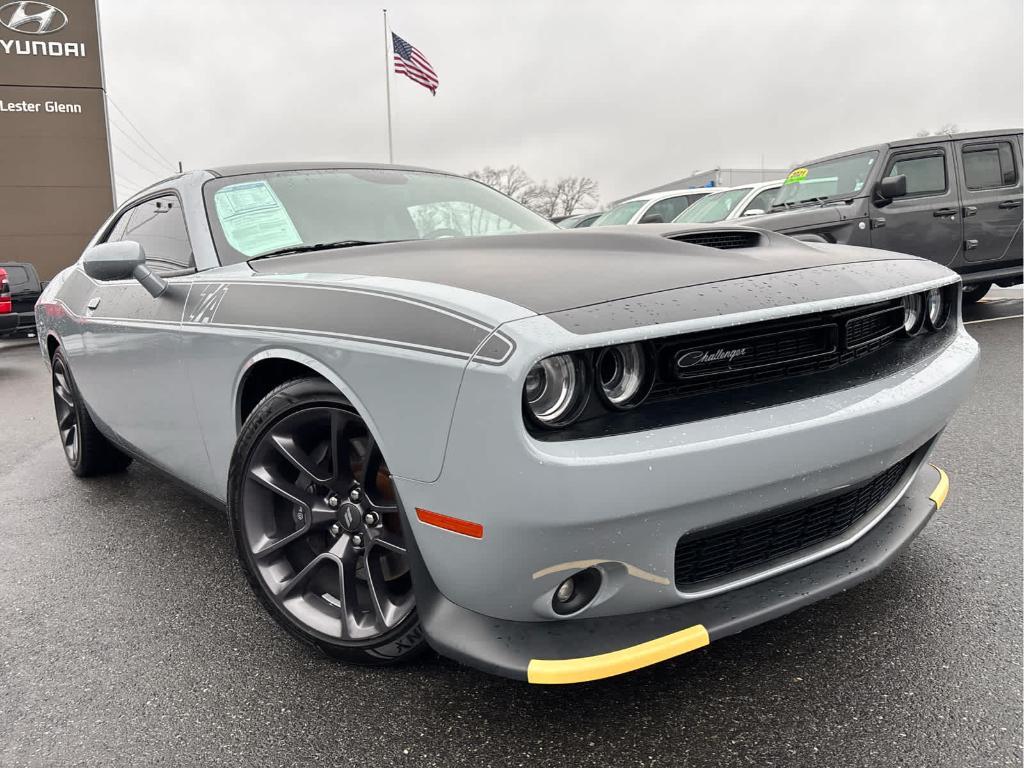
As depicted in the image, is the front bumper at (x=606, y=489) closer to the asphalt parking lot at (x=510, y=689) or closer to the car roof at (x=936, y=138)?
the asphalt parking lot at (x=510, y=689)

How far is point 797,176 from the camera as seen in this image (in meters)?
7.94

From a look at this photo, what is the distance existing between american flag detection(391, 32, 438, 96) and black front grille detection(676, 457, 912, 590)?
1780cm

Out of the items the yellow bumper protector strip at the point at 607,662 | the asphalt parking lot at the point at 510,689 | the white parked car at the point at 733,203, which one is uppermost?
the white parked car at the point at 733,203

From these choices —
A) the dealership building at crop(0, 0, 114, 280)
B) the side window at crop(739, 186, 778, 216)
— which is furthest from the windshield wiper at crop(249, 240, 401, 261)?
the dealership building at crop(0, 0, 114, 280)

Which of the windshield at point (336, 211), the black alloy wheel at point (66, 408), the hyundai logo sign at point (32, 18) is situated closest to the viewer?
the windshield at point (336, 211)

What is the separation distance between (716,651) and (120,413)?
2.43 metres

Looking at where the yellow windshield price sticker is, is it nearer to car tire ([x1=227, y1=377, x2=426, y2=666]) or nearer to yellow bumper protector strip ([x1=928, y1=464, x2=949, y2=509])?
yellow bumper protector strip ([x1=928, y1=464, x2=949, y2=509])

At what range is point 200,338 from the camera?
2.27m

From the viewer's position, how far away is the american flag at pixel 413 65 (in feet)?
58.9

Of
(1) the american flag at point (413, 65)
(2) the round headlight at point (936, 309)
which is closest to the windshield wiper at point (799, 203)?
(2) the round headlight at point (936, 309)

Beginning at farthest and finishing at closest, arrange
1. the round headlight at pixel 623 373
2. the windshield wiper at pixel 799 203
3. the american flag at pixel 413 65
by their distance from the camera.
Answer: the american flag at pixel 413 65 → the windshield wiper at pixel 799 203 → the round headlight at pixel 623 373

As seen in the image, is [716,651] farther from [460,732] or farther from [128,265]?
[128,265]

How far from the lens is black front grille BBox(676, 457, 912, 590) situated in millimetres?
1643

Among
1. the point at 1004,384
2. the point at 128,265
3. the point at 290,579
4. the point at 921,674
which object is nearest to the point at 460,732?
the point at 290,579
